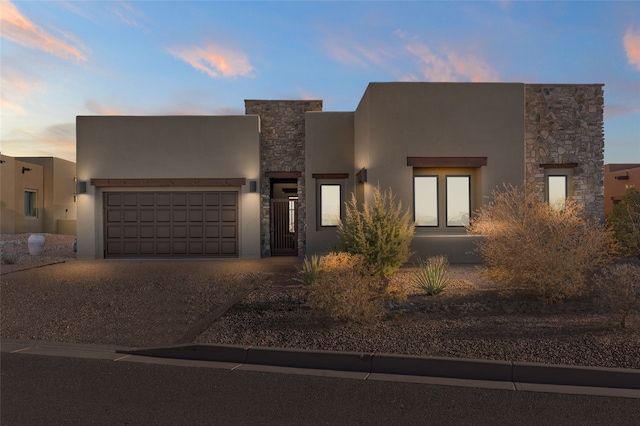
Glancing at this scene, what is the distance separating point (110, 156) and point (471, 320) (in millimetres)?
14222

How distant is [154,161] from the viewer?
16688 mm

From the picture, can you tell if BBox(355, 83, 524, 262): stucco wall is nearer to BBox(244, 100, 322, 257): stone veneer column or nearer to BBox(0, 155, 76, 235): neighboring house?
BBox(244, 100, 322, 257): stone veneer column

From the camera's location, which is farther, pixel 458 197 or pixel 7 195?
pixel 7 195

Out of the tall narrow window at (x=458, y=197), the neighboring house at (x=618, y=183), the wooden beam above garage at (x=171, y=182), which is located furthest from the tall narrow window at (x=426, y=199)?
the neighboring house at (x=618, y=183)

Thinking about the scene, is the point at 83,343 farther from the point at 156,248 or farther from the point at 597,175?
the point at 597,175

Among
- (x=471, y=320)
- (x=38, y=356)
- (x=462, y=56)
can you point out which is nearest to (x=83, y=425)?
(x=38, y=356)

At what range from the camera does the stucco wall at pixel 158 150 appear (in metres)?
16.6

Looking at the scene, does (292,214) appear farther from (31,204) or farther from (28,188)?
(31,204)

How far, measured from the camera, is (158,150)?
1667 cm

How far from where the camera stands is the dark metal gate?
58.0ft

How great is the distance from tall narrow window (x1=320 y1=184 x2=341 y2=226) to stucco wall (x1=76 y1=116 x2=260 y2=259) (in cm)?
254

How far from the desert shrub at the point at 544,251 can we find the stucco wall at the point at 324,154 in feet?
28.1

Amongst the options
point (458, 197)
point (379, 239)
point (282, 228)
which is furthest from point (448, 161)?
point (282, 228)

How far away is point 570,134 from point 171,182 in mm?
13734
